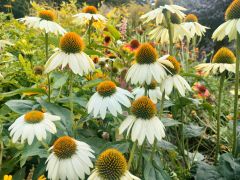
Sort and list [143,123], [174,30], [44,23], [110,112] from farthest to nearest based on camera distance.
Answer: [174,30]
[44,23]
[110,112]
[143,123]

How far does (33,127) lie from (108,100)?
25cm

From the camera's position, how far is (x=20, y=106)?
147 centimetres

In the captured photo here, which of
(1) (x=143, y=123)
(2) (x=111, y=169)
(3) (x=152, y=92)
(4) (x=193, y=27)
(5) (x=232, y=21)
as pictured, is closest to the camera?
(2) (x=111, y=169)

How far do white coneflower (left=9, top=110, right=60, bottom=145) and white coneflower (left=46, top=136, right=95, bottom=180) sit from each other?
0.09 meters

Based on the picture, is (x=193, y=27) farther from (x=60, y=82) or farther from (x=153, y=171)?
(x=153, y=171)

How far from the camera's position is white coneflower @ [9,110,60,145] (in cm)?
116

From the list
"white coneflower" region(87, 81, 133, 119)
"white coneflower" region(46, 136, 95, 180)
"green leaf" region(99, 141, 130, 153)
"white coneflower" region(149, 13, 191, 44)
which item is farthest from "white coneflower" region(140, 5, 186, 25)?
"white coneflower" region(46, 136, 95, 180)

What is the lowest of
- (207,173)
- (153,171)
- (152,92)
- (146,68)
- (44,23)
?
(207,173)

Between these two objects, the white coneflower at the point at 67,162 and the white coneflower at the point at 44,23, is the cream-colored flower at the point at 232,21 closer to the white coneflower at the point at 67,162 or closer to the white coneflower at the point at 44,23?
the white coneflower at the point at 44,23

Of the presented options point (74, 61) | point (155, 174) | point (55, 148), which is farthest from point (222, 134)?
point (55, 148)

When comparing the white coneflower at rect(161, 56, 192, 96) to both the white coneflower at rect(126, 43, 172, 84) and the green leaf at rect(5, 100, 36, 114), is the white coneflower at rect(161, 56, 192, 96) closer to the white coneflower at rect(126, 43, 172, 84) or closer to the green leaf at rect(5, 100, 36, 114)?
the white coneflower at rect(126, 43, 172, 84)

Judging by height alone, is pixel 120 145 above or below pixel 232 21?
below

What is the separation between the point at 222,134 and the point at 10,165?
1.32 m

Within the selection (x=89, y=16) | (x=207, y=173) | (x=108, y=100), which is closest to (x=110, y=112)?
(x=108, y=100)
